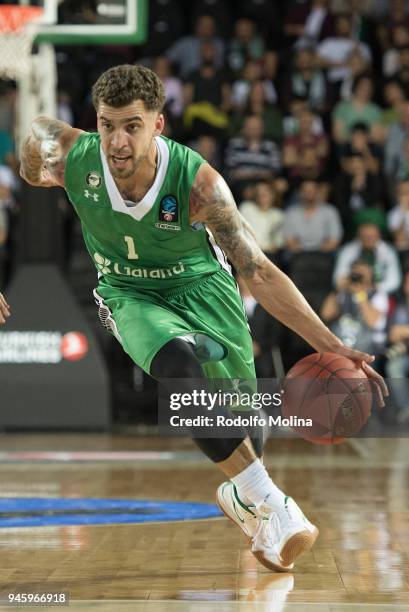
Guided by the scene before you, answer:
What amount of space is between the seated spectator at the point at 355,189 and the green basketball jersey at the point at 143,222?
768cm

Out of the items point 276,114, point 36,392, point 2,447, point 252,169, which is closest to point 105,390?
point 36,392

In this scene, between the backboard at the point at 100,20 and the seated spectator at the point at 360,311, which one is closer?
the seated spectator at the point at 360,311

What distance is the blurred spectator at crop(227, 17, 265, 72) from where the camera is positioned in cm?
1416

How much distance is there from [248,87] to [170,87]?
2.95ft

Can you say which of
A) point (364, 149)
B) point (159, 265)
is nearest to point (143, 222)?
point (159, 265)

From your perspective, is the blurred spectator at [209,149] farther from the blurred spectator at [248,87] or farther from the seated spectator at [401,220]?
the seated spectator at [401,220]

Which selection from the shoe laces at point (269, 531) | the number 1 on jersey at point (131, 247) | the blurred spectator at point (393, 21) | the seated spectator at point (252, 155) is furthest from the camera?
the blurred spectator at point (393, 21)

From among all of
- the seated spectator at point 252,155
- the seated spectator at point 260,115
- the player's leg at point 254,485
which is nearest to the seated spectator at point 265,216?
the seated spectator at point 252,155

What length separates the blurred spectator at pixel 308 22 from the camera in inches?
570

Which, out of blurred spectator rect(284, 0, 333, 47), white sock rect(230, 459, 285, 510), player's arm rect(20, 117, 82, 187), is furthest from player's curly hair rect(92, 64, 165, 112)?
blurred spectator rect(284, 0, 333, 47)

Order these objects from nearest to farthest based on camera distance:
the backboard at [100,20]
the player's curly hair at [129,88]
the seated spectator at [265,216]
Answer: the player's curly hair at [129,88], the backboard at [100,20], the seated spectator at [265,216]

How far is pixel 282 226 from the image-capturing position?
40.1ft

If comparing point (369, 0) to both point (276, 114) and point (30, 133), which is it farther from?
point (30, 133)

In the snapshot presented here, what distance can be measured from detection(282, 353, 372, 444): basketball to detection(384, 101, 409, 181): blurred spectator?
28.1ft
